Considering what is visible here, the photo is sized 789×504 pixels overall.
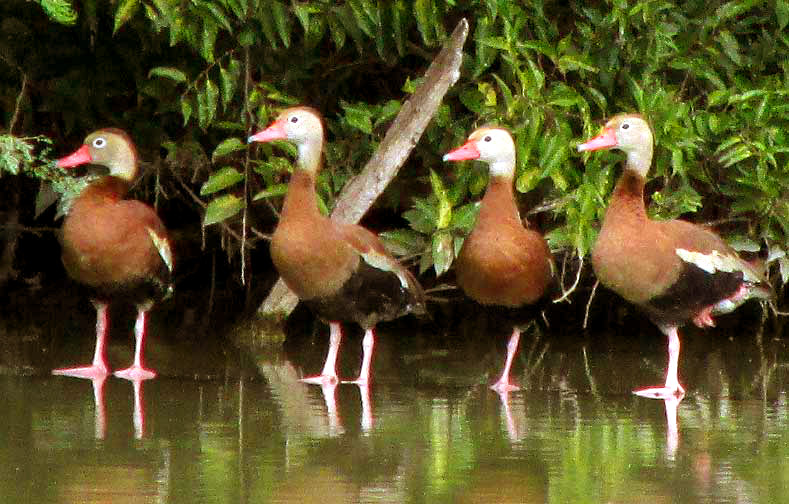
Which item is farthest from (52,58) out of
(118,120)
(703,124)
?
(703,124)

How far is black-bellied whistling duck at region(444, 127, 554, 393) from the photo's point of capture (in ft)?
27.4

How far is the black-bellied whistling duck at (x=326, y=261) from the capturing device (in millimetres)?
8422

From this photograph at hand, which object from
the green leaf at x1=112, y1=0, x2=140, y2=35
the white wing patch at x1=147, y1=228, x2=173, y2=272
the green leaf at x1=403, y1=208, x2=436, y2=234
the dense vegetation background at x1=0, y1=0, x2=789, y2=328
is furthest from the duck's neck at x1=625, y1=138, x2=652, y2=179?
the green leaf at x1=112, y1=0, x2=140, y2=35

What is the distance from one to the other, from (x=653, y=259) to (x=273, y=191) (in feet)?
7.11

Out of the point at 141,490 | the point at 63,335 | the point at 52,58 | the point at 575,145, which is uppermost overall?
the point at 52,58

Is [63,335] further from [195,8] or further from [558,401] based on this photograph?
[558,401]

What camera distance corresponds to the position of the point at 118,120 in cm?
1010

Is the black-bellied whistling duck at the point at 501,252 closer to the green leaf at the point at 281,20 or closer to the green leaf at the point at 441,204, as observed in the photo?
the green leaf at the point at 441,204

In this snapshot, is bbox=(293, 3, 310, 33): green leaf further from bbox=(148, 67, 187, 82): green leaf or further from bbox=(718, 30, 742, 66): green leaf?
bbox=(718, 30, 742, 66): green leaf

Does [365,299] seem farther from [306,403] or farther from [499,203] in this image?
[306,403]

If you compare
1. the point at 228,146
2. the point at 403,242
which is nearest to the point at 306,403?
the point at 403,242

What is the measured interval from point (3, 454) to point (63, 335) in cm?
371

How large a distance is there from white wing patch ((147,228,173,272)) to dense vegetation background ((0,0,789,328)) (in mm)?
362

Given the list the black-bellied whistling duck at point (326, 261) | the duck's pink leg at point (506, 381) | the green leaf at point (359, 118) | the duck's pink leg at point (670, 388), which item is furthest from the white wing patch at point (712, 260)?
the green leaf at point (359, 118)
